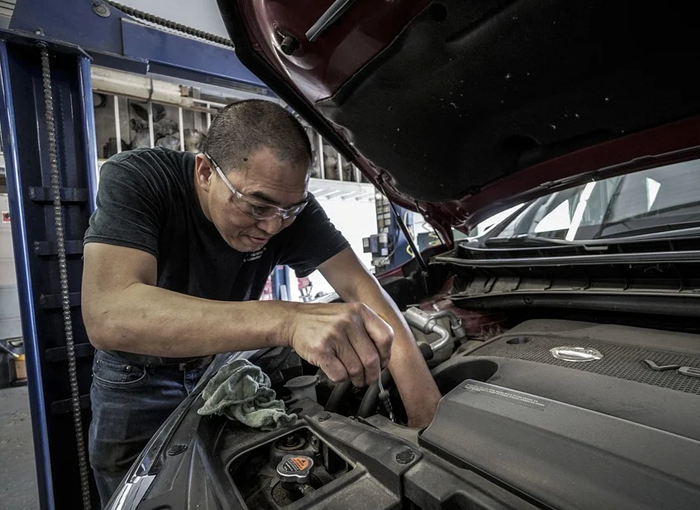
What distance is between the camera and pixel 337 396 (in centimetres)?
97

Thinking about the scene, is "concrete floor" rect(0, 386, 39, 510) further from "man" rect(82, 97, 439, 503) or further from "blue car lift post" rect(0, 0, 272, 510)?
"man" rect(82, 97, 439, 503)

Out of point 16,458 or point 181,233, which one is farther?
point 16,458

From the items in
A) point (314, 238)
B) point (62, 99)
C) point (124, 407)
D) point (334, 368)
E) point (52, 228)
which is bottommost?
point (124, 407)

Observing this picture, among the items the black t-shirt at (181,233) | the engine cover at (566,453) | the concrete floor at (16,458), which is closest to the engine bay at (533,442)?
the engine cover at (566,453)

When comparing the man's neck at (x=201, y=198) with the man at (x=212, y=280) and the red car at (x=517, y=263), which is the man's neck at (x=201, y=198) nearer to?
the man at (x=212, y=280)

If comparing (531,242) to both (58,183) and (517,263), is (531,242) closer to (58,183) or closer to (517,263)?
(517,263)

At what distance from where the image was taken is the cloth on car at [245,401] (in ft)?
2.56

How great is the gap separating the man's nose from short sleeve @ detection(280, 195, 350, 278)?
275 millimetres

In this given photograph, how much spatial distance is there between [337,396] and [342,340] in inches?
16.8

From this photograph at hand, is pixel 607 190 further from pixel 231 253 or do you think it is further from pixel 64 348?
pixel 64 348

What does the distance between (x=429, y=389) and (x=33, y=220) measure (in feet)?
5.27

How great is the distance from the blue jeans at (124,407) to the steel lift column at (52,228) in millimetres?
430

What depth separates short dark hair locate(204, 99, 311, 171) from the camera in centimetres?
90

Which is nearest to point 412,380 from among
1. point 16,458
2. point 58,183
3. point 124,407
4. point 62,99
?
point 124,407
